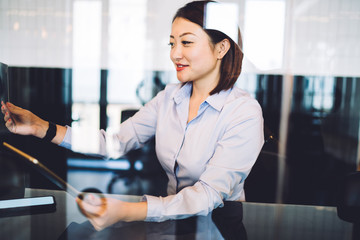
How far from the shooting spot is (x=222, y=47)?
2.94ft

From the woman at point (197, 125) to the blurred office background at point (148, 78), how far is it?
77 cm

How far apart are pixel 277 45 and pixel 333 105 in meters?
0.90

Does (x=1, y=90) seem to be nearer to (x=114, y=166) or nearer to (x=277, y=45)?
(x=277, y=45)

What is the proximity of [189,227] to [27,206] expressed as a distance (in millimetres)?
358

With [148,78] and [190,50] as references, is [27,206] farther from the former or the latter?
[148,78]

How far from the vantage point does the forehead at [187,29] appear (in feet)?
2.71

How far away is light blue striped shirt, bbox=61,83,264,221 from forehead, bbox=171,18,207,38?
0.19 meters

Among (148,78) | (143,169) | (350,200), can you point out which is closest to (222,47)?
(350,200)

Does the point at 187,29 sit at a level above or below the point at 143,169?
above

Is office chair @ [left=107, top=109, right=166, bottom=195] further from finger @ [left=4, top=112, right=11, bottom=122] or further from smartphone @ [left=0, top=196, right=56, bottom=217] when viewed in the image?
smartphone @ [left=0, top=196, right=56, bottom=217]

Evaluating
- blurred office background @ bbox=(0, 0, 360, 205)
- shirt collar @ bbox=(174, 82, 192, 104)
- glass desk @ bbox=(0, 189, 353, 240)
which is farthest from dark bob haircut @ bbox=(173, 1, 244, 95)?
blurred office background @ bbox=(0, 0, 360, 205)

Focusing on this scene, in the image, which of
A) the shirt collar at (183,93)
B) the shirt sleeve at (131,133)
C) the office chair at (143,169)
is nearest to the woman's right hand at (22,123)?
the shirt sleeve at (131,133)

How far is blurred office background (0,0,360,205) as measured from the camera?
5.86 ft

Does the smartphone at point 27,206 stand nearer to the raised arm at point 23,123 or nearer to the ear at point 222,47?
the raised arm at point 23,123
